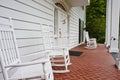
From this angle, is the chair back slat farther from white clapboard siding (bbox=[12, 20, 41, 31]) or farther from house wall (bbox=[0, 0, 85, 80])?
white clapboard siding (bbox=[12, 20, 41, 31])

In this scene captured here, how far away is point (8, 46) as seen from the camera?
2074 millimetres

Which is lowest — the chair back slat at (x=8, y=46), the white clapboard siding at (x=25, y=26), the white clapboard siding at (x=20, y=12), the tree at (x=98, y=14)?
the chair back slat at (x=8, y=46)

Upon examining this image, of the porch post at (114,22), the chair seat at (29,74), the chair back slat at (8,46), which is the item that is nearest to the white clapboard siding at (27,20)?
the chair back slat at (8,46)

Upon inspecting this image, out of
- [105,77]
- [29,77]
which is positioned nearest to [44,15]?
[105,77]

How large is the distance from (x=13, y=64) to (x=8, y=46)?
0.27m

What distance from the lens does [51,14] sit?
187 inches

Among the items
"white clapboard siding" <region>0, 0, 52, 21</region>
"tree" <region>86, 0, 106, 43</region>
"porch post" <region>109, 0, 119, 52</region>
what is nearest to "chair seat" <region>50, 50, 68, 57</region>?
"white clapboard siding" <region>0, 0, 52, 21</region>

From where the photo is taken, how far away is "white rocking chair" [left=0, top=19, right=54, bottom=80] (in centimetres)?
170

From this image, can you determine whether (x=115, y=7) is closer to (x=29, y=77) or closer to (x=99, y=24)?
(x=29, y=77)

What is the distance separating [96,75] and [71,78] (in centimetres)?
59

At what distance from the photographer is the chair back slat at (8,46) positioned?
1882 mm

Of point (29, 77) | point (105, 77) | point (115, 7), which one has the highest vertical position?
point (115, 7)

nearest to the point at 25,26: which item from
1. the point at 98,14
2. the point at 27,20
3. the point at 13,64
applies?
the point at 27,20

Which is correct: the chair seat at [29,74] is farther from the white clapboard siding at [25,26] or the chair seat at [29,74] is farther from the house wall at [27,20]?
the white clapboard siding at [25,26]
